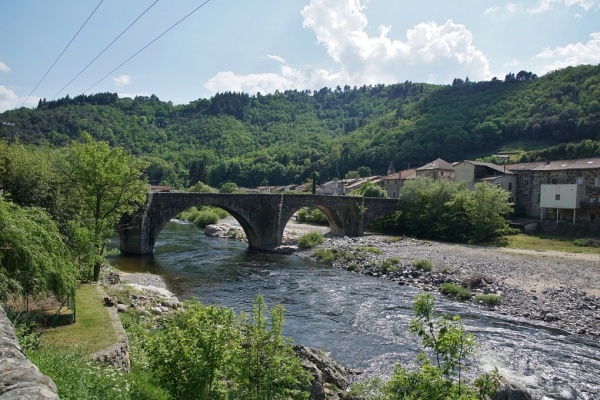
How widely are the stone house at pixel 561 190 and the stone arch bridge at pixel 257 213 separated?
17.1 metres

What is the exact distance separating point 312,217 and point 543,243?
3581 cm

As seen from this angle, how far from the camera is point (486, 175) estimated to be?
6050 cm

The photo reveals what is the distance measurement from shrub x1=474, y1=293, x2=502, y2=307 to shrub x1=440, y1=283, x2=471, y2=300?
77 cm

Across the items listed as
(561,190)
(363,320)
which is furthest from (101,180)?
(561,190)

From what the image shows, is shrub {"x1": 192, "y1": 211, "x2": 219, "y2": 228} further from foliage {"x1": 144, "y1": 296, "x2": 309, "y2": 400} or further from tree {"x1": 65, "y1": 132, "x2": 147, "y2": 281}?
foliage {"x1": 144, "y1": 296, "x2": 309, "y2": 400}

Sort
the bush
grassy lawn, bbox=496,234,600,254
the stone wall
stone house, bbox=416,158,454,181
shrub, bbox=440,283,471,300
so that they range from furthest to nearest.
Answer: stone house, bbox=416,158,454,181, the bush, grassy lawn, bbox=496,234,600,254, shrub, bbox=440,283,471,300, the stone wall

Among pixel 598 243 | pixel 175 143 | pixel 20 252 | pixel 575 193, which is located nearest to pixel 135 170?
pixel 20 252

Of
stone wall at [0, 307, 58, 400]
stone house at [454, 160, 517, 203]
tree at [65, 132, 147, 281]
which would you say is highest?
stone house at [454, 160, 517, 203]

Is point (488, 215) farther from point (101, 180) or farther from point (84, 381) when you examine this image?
point (84, 381)

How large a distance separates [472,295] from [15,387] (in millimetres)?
24561

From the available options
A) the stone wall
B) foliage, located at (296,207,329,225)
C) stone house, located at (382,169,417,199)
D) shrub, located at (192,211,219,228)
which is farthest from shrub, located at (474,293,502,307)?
stone house, located at (382,169,417,199)

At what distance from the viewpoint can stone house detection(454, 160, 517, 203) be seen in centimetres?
5662

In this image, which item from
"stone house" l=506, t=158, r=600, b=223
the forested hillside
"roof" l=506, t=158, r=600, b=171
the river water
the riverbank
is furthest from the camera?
the forested hillside

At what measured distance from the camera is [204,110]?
19425cm
